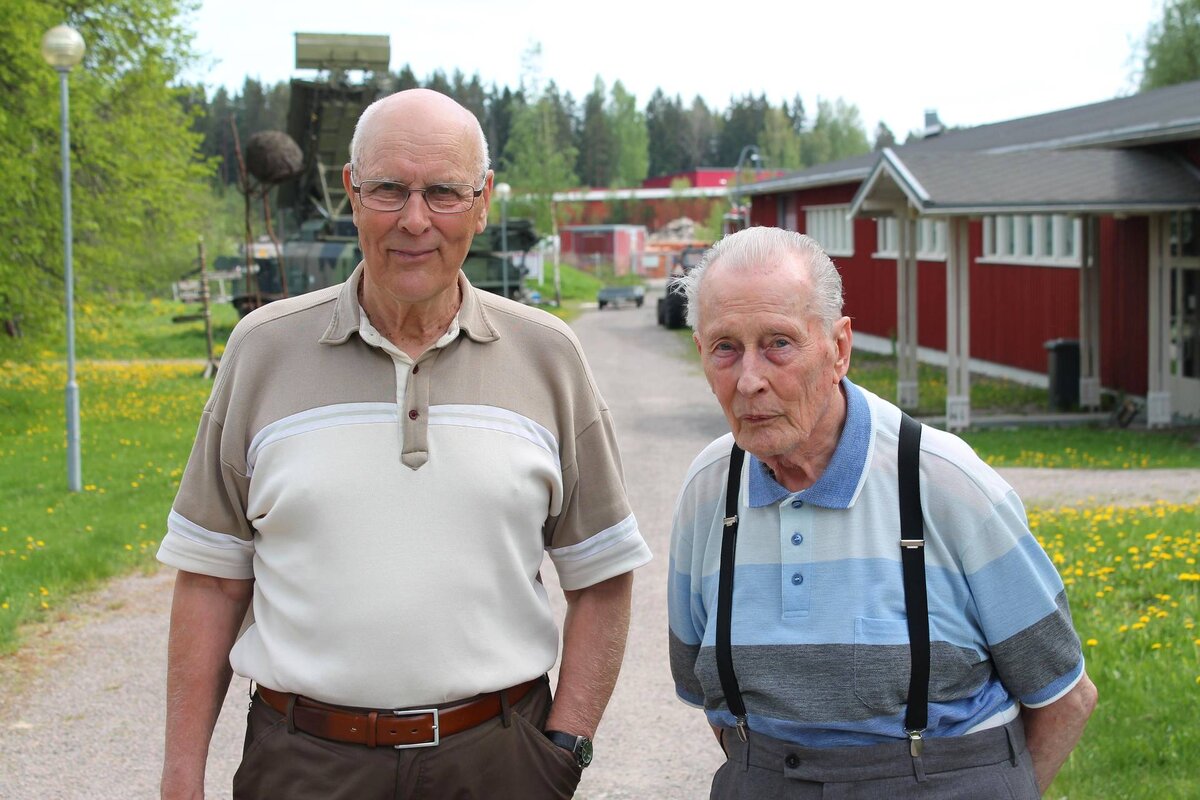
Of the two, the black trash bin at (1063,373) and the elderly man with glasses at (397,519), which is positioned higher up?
the elderly man with glasses at (397,519)

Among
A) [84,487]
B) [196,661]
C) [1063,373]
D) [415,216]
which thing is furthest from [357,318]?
[1063,373]

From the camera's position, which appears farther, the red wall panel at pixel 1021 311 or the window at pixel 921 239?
the window at pixel 921 239

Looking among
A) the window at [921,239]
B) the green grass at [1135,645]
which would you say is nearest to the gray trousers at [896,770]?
the green grass at [1135,645]

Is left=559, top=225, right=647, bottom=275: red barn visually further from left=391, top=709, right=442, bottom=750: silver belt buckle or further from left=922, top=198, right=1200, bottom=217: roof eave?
left=391, top=709, right=442, bottom=750: silver belt buckle

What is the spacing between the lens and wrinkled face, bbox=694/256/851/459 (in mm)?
2498

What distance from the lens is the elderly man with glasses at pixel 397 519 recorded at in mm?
2750

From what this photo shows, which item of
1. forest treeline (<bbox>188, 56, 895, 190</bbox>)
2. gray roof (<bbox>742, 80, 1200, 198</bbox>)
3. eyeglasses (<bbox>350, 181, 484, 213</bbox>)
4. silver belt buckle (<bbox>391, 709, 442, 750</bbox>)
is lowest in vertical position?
silver belt buckle (<bbox>391, 709, 442, 750</bbox>)

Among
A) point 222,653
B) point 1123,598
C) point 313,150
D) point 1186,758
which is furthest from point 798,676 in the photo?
point 313,150

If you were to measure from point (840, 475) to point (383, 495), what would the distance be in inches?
34.7

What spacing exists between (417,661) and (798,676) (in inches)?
30.0

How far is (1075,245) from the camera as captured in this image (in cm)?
2209

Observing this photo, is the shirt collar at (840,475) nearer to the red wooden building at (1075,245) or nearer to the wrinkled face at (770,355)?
the wrinkled face at (770,355)

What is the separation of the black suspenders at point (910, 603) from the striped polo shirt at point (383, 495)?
487mm

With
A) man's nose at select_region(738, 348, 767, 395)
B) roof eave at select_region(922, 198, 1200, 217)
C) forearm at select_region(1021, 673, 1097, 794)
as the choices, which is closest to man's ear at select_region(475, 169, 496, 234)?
Result: man's nose at select_region(738, 348, 767, 395)
